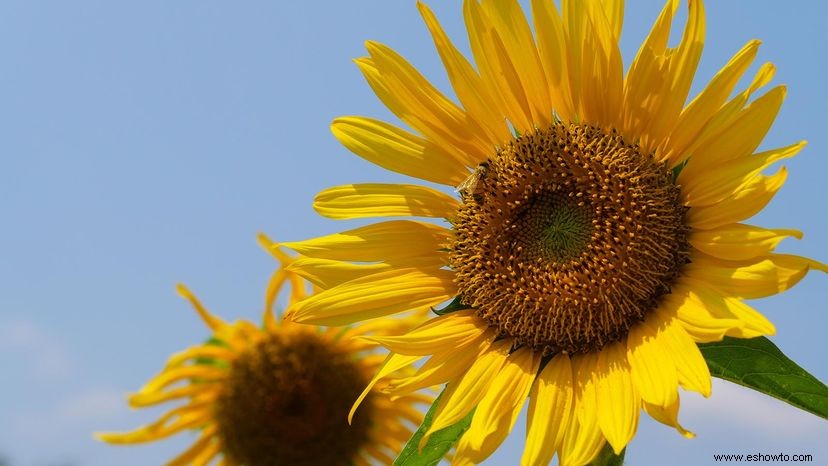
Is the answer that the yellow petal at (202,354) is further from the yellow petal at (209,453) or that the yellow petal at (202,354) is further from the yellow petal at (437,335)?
the yellow petal at (437,335)

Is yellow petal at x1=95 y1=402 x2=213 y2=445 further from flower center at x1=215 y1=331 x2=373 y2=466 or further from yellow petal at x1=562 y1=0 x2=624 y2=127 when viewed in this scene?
yellow petal at x1=562 y1=0 x2=624 y2=127

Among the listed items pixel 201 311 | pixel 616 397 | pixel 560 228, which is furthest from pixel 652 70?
pixel 201 311

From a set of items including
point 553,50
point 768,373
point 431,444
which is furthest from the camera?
point 553,50

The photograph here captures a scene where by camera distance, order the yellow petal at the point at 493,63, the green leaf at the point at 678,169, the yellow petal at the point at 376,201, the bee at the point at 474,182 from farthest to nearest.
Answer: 1. the yellow petal at the point at 376,201
2. the bee at the point at 474,182
3. the yellow petal at the point at 493,63
4. the green leaf at the point at 678,169

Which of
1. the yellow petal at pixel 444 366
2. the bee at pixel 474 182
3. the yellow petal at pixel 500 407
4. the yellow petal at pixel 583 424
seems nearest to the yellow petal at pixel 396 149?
the bee at pixel 474 182

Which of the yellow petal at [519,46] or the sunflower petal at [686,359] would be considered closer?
the sunflower petal at [686,359]

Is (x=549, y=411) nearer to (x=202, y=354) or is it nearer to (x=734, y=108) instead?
(x=734, y=108)
